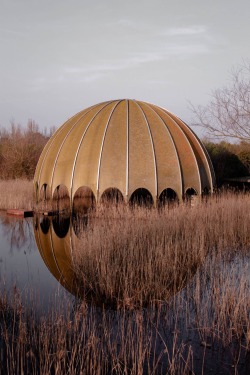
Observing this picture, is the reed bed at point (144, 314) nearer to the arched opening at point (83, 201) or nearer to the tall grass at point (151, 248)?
the tall grass at point (151, 248)

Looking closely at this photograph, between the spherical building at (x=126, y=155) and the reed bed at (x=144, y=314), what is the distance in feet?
10.7

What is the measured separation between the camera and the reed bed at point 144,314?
4695 millimetres

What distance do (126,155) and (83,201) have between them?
226 inches

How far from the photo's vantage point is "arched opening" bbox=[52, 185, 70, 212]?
57.2ft

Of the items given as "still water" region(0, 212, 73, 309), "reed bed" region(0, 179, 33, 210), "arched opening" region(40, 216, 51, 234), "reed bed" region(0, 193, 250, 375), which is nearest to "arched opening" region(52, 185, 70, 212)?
"reed bed" region(0, 179, 33, 210)

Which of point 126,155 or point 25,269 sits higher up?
point 126,155

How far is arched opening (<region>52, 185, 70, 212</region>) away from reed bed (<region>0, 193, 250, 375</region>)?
6328 millimetres

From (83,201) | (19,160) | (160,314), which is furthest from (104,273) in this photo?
(19,160)

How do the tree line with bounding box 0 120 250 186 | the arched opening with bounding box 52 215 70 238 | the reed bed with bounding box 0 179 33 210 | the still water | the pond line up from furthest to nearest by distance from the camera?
the tree line with bounding box 0 120 250 186 → the reed bed with bounding box 0 179 33 210 → the arched opening with bounding box 52 215 70 238 → the still water → the pond

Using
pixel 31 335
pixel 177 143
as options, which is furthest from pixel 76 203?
pixel 31 335

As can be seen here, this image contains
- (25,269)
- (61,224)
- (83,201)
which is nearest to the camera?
(25,269)

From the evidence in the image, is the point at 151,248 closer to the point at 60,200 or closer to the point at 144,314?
the point at 144,314

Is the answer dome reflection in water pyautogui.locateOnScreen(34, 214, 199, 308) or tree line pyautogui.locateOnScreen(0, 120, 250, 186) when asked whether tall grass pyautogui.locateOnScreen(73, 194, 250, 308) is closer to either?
dome reflection in water pyautogui.locateOnScreen(34, 214, 199, 308)

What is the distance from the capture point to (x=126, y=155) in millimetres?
14859
